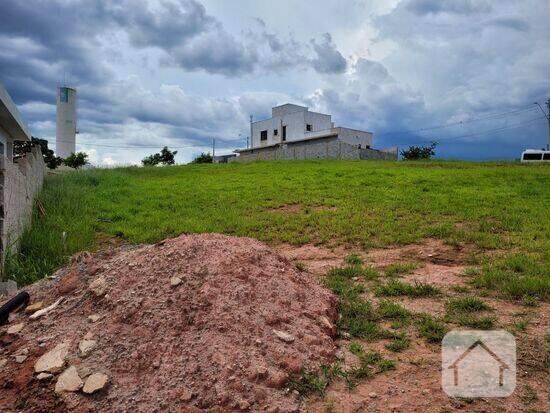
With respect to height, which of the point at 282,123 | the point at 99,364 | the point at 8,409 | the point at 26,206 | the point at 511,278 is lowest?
the point at 8,409

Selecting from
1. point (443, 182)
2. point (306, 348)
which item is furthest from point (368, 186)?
point (306, 348)

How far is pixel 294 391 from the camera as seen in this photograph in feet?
10.1

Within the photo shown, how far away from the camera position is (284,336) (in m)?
3.54

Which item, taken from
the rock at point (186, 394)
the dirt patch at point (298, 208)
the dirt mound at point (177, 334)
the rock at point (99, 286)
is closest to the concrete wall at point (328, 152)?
the dirt patch at point (298, 208)

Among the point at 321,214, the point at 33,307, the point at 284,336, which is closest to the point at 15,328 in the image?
the point at 33,307

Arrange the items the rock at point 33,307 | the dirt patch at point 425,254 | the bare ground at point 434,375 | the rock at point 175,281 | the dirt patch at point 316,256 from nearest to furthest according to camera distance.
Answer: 1. the bare ground at point 434,375
2. the rock at point 175,281
3. the rock at point 33,307
4. the dirt patch at point 316,256
5. the dirt patch at point 425,254

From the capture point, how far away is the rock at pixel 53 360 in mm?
3314

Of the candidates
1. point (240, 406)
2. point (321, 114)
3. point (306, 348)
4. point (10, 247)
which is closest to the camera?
point (240, 406)

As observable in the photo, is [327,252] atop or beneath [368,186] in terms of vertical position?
beneath

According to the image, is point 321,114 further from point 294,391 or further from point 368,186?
point 294,391

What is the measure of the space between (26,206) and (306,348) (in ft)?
23.2

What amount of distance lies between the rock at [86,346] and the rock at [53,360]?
109 mm

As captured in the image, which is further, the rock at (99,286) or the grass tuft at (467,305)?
the grass tuft at (467,305)

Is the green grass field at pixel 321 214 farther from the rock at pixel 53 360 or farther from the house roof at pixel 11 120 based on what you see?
the rock at pixel 53 360
